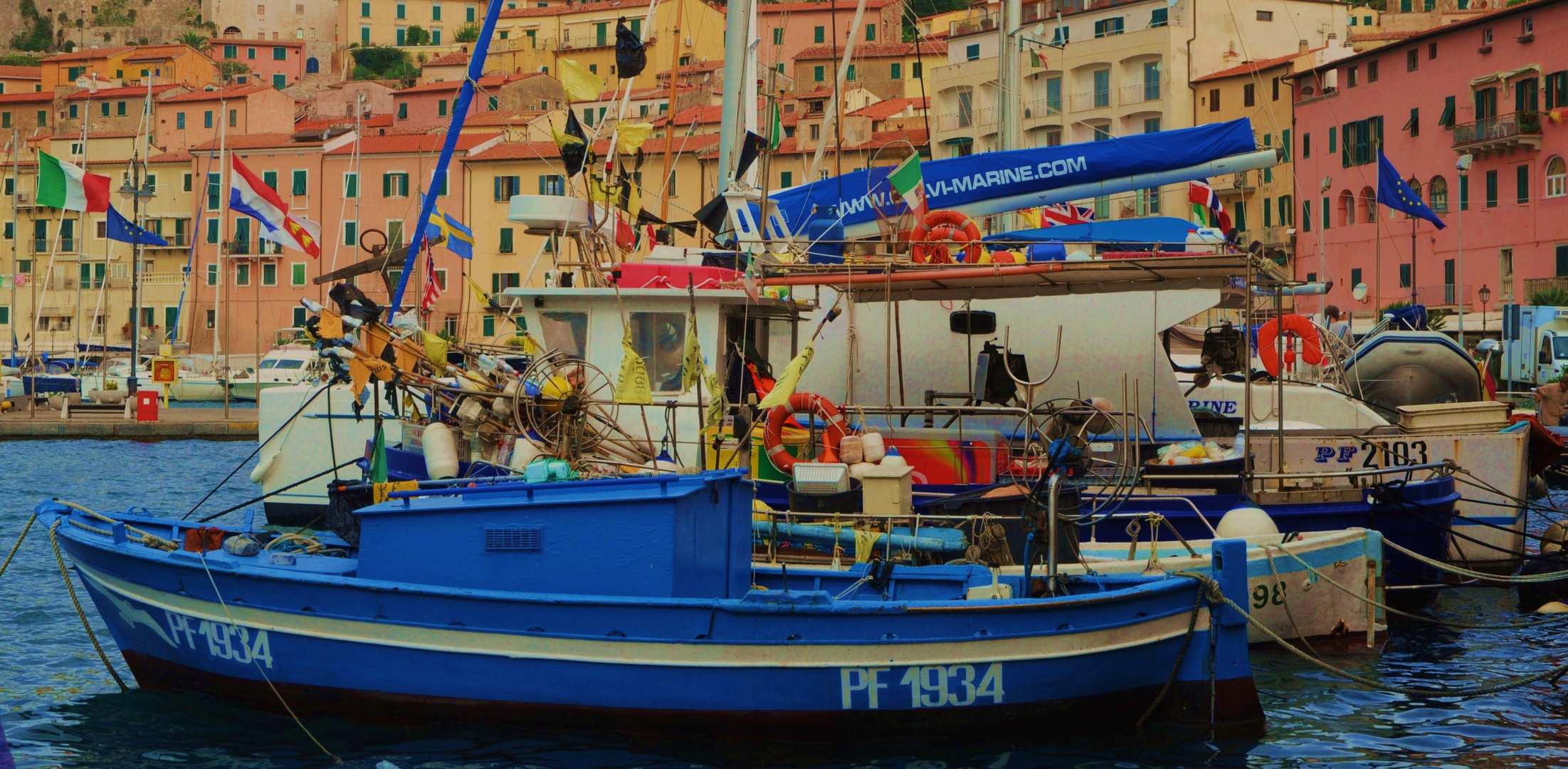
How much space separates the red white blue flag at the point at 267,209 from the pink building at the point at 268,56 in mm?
87647

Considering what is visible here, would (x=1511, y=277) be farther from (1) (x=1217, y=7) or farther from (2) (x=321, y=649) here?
(2) (x=321, y=649)

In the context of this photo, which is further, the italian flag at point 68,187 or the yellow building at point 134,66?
the yellow building at point 134,66

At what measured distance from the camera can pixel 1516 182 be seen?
157ft

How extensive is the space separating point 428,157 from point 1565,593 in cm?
5810

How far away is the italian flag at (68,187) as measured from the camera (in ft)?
98.2

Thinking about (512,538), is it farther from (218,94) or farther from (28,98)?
(28,98)

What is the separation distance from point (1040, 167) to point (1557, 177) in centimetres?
3599

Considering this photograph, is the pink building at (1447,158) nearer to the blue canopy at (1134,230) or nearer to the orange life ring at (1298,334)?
the blue canopy at (1134,230)

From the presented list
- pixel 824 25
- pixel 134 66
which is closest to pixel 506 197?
pixel 824 25

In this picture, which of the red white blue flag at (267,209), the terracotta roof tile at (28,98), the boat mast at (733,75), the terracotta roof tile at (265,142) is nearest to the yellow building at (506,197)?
the terracotta roof tile at (265,142)

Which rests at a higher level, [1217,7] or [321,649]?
[1217,7]

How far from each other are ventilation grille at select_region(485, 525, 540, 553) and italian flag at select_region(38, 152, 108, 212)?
23029 mm

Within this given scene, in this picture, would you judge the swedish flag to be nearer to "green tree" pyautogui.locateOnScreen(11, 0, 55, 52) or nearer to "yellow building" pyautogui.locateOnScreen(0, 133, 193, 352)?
"yellow building" pyautogui.locateOnScreen(0, 133, 193, 352)

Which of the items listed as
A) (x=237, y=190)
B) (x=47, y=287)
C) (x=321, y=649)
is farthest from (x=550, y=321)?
(x=47, y=287)
